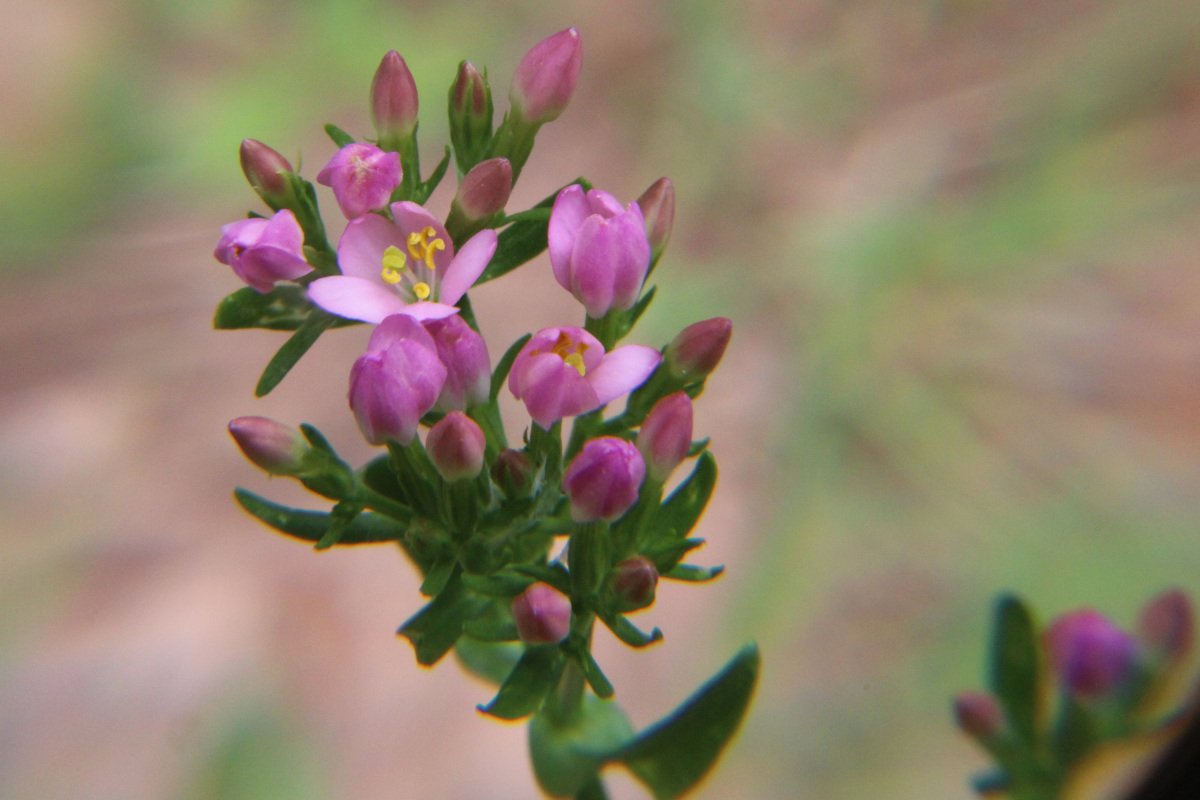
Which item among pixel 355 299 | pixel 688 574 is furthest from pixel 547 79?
pixel 688 574

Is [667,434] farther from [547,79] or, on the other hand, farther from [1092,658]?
[1092,658]

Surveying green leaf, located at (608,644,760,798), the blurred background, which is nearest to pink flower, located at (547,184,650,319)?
green leaf, located at (608,644,760,798)

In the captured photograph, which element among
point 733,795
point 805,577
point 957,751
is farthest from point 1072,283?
point 733,795

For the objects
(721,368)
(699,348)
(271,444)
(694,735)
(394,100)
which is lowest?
(694,735)

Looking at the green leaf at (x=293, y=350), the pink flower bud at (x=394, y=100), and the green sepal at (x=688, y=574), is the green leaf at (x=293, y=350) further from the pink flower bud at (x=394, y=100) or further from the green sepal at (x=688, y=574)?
the green sepal at (x=688, y=574)

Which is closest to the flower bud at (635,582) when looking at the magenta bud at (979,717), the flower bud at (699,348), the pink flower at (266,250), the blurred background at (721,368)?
the flower bud at (699,348)
